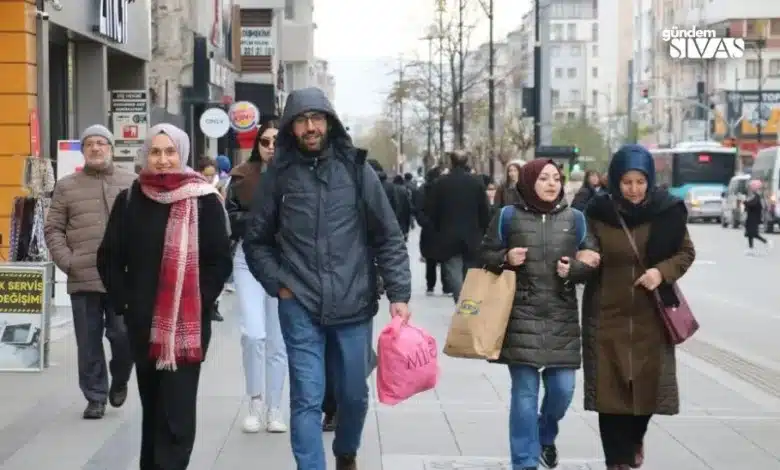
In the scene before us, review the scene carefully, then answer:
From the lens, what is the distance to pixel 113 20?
22.7 m

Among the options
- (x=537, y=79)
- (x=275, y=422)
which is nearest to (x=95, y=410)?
(x=275, y=422)

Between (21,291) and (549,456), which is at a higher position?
(21,291)

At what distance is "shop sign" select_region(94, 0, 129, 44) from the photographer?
2158 cm

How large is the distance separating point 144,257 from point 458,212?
10.6 meters

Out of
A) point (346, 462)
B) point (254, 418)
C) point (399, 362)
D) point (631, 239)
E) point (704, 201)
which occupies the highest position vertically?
point (631, 239)

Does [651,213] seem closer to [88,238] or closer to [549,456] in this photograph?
[549,456]

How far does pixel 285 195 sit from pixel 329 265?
14.9 inches

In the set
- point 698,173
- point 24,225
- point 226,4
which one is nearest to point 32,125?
point 24,225

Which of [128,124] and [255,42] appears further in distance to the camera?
[255,42]

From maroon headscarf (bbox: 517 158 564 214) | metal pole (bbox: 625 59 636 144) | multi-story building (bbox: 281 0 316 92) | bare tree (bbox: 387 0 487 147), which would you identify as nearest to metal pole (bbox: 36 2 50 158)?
maroon headscarf (bbox: 517 158 564 214)

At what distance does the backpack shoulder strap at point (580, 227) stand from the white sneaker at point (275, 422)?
108 inches

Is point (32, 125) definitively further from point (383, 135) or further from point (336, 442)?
point (383, 135)

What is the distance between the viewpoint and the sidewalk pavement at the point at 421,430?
9086 mm

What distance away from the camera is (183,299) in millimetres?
7172
